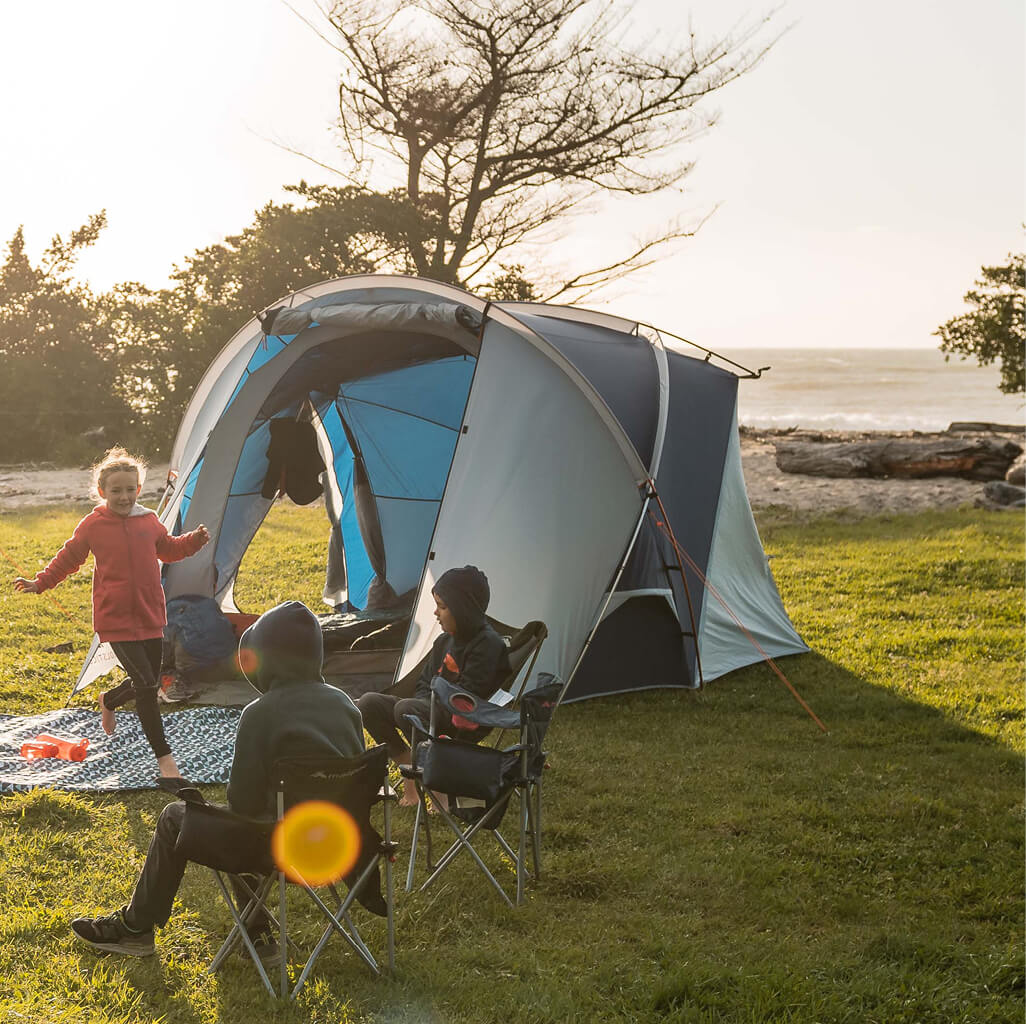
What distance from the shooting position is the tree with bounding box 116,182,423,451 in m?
17.1

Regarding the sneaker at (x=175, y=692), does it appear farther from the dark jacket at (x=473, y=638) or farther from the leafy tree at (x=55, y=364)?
the leafy tree at (x=55, y=364)

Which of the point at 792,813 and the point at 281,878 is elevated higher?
the point at 281,878

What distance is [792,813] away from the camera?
4750 millimetres

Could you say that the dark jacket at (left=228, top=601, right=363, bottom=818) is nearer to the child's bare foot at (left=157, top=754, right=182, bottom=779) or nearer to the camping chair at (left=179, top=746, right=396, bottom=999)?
the camping chair at (left=179, top=746, right=396, bottom=999)

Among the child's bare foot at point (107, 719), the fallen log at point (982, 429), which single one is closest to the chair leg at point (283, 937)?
the child's bare foot at point (107, 719)

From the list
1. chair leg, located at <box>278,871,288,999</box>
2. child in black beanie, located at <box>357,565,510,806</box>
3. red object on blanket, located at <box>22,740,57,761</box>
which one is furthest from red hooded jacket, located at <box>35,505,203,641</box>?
chair leg, located at <box>278,871,288,999</box>

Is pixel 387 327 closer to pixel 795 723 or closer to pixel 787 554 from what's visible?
pixel 795 723

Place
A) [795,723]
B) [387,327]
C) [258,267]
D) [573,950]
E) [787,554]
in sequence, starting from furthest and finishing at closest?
[258,267] < [787,554] < [387,327] < [795,723] < [573,950]

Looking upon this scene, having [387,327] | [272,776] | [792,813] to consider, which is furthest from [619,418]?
[272,776]

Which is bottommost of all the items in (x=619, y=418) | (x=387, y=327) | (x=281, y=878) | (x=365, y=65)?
(x=281, y=878)

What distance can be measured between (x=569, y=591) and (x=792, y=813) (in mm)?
1778

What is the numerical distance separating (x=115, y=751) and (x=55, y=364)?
1533cm

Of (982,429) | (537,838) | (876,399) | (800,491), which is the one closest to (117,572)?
(537,838)

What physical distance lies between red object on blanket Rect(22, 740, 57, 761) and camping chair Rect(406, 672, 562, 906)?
7.02ft
